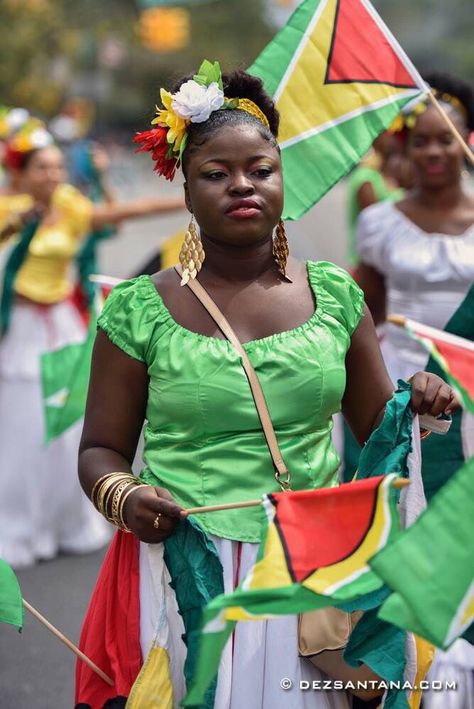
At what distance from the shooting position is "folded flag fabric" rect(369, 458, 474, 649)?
2.51 meters

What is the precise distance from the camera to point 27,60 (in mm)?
24312

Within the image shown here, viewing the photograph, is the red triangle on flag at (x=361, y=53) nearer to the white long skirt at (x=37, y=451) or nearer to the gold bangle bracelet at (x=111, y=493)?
the gold bangle bracelet at (x=111, y=493)

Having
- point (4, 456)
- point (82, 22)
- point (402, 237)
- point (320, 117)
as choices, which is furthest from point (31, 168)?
point (82, 22)

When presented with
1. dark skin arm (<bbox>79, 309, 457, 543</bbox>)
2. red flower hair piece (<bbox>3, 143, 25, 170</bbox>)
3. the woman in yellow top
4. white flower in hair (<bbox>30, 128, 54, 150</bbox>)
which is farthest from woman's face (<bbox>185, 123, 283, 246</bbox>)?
red flower hair piece (<bbox>3, 143, 25, 170</bbox>)

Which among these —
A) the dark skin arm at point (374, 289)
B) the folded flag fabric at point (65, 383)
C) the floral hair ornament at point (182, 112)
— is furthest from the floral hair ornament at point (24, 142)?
the floral hair ornament at point (182, 112)

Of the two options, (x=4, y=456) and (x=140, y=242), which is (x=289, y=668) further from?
(x=140, y=242)

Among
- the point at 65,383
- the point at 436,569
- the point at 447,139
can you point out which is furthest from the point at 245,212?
the point at 65,383

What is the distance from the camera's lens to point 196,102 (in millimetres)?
3180

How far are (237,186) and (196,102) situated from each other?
0.25m

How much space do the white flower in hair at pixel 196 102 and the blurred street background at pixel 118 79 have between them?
0.84 ft

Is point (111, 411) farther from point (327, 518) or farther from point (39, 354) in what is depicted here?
point (39, 354)

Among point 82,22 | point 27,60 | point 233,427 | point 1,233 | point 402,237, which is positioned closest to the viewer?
point 233,427

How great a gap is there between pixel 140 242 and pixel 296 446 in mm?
21938

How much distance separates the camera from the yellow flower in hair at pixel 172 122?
322cm
